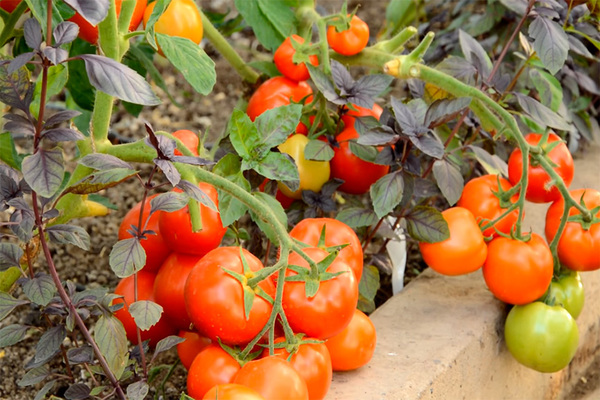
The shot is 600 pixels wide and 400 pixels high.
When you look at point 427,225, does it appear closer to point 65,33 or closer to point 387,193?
point 387,193

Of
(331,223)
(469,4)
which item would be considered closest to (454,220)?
(331,223)

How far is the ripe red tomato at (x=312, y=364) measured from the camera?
1.18 meters

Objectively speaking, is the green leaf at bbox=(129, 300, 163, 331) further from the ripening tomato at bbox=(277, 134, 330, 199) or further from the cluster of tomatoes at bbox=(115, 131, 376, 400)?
the ripening tomato at bbox=(277, 134, 330, 199)

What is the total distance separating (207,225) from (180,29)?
38 centimetres

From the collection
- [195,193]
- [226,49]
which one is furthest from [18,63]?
[226,49]

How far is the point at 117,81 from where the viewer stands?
0.94 m

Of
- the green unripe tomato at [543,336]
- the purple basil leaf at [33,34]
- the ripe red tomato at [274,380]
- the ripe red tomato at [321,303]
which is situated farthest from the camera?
the green unripe tomato at [543,336]

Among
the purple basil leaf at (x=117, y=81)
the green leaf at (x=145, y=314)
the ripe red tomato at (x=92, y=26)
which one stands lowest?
the green leaf at (x=145, y=314)

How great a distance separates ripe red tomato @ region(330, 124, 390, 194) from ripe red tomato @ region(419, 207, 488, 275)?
0.53 feet

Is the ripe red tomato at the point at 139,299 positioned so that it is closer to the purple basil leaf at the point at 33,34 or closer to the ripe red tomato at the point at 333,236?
the ripe red tomato at the point at 333,236

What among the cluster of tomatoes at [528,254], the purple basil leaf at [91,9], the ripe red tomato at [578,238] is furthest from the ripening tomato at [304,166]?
the purple basil leaf at [91,9]

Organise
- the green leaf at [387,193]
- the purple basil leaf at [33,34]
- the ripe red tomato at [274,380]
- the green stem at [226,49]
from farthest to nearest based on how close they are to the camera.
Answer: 1. the green stem at [226,49]
2. the green leaf at [387,193]
3. the ripe red tomato at [274,380]
4. the purple basil leaf at [33,34]

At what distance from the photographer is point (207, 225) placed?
1306 millimetres

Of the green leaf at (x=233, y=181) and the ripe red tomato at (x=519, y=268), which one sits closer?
the green leaf at (x=233, y=181)
